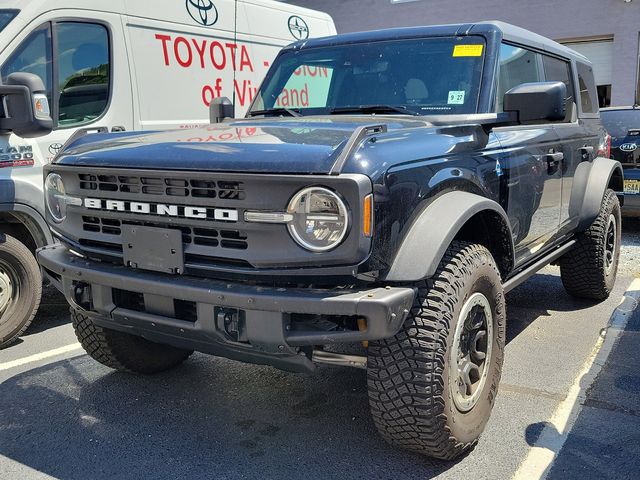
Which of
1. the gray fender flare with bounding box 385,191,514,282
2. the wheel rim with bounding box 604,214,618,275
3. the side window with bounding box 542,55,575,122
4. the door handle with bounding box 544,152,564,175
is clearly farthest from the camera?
the wheel rim with bounding box 604,214,618,275

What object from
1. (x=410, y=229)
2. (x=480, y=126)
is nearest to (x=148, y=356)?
(x=410, y=229)

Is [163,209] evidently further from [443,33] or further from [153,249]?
[443,33]

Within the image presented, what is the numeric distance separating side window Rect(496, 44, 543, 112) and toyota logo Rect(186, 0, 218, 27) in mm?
2906

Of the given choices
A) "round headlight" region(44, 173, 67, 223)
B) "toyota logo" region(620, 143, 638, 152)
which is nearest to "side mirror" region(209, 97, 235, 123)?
"round headlight" region(44, 173, 67, 223)

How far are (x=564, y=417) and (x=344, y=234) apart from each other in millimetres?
1765

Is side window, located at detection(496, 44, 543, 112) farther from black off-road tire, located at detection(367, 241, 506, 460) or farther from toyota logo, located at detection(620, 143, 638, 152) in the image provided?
toyota logo, located at detection(620, 143, 638, 152)

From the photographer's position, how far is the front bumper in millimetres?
2273

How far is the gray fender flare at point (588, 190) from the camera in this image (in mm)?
4508

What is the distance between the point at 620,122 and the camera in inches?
311

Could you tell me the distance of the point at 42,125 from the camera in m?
4.06

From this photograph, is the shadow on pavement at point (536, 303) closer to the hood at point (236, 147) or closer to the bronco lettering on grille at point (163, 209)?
the hood at point (236, 147)

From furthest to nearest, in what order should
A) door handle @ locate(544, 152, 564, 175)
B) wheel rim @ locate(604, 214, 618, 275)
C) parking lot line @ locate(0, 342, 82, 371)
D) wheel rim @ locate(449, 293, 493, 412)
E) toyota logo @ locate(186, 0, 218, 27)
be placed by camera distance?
toyota logo @ locate(186, 0, 218, 27) → wheel rim @ locate(604, 214, 618, 275) → parking lot line @ locate(0, 342, 82, 371) → door handle @ locate(544, 152, 564, 175) → wheel rim @ locate(449, 293, 493, 412)

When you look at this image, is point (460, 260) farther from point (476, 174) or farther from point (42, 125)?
point (42, 125)

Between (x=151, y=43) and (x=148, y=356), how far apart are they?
8.92 feet
